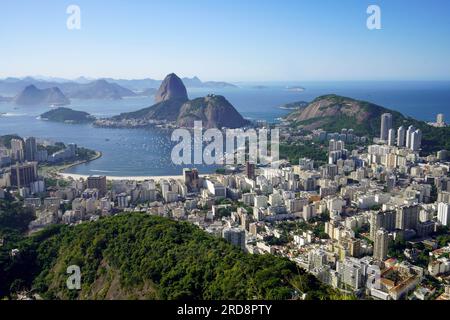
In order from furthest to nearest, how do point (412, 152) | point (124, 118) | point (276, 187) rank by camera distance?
point (124, 118) < point (412, 152) < point (276, 187)

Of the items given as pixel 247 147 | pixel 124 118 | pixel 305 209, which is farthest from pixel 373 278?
pixel 124 118

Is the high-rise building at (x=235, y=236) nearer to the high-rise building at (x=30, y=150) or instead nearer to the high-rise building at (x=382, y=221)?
the high-rise building at (x=382, y=221)

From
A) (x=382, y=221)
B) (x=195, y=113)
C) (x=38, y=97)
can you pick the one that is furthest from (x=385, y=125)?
(x=38, y=97)

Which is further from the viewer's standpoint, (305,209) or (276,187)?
(276,187)

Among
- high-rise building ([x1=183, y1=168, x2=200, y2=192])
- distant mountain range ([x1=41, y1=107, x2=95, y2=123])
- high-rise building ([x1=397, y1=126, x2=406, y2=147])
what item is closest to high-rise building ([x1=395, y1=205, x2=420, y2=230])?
high-rise building ([x1=183, y1=168, x2=200, y2=192])

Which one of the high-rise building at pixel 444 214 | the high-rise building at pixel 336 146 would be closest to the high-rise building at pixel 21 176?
the high-rise building at pixel 336 146
